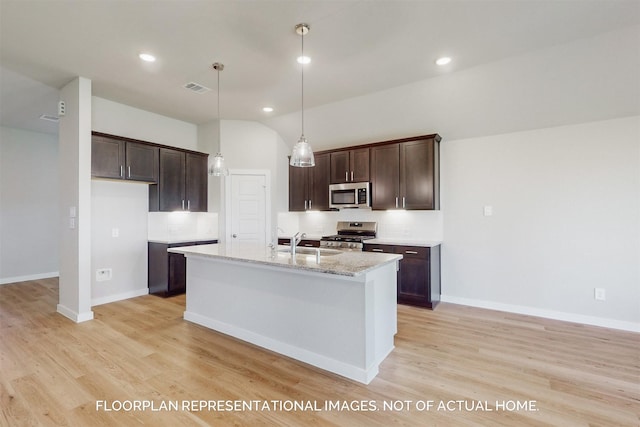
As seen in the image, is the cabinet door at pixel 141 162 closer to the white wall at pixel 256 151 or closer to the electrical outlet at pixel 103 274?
the white wall at pixel 256 151

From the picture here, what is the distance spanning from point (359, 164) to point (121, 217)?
12.5 ft

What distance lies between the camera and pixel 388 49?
3.01 meters

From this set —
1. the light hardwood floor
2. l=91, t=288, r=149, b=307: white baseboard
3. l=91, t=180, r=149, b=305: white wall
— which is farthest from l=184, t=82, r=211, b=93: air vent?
l=91, t=288, r=149, b=307: white baseboard

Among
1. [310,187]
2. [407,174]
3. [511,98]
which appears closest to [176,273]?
[310,187]

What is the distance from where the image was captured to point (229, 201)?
5.36m

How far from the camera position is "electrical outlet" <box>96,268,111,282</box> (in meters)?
Result: 4.37

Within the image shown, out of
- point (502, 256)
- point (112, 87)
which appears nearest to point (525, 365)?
point (502, 256)

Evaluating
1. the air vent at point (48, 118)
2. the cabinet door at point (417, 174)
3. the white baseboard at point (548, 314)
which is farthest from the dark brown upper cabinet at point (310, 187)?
the air vent at point (48, 118)

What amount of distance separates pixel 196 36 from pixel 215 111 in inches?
86.7

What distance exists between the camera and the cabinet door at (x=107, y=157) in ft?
13.2

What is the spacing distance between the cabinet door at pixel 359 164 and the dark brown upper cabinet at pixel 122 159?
3.13 m

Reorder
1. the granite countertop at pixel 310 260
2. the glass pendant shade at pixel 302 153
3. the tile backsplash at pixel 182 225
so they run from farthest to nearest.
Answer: the tile backsplash at pixel 182 225 → the glass pendant shade at pixel 302 153 → the granite countertop at pixel 310 260

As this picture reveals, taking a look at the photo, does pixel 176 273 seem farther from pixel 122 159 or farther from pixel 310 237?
pixel 310 237

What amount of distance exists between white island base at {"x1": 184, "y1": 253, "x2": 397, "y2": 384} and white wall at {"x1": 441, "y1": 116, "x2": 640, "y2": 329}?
207cm
